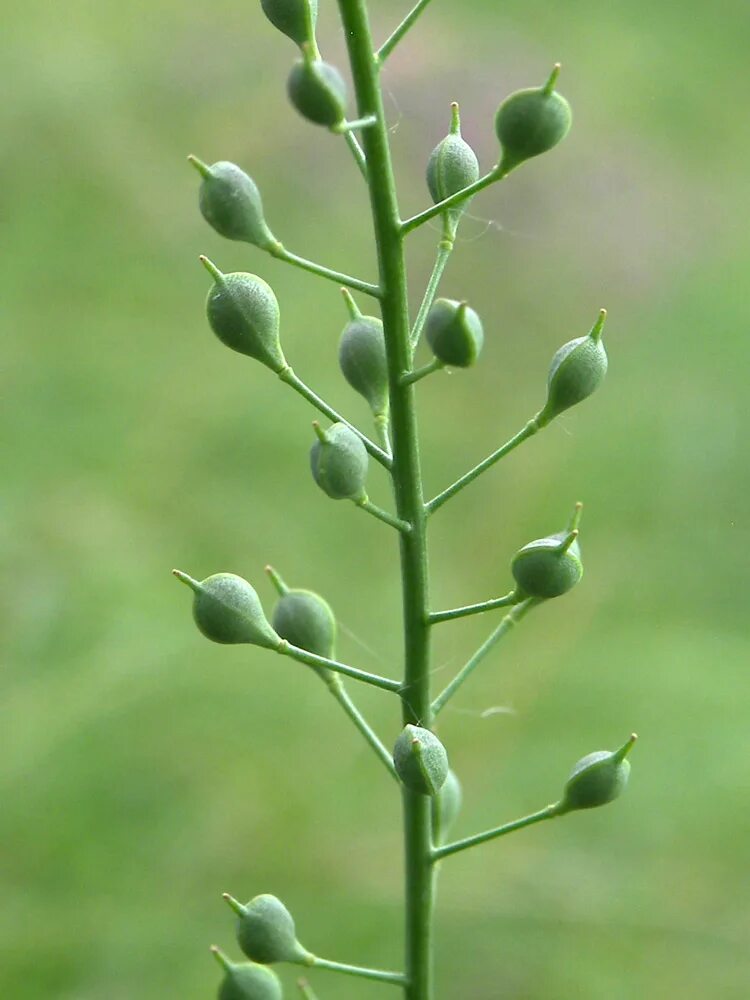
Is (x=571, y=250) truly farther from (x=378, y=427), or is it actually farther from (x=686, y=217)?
(x=378, y=427)

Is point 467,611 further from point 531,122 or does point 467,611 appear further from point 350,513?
point 350,513

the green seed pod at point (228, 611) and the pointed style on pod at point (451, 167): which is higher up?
the pointed style on pod at point (451, 167)

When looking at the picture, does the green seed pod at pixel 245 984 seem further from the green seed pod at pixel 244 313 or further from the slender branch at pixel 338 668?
the green seed pod at pixel 244 313

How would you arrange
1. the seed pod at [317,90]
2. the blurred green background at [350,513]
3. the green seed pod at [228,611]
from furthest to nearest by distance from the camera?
1. the blurred green background at [350,513]
2. the green seed pod at [228,611]
3. the seed pod at [317,90]

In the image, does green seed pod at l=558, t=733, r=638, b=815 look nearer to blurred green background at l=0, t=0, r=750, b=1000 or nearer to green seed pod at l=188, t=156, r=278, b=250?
green seed pod at l=188, t=156, r=278, b=250

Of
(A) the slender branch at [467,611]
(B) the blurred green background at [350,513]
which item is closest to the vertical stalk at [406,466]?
(A) the slender branch at [467,611]

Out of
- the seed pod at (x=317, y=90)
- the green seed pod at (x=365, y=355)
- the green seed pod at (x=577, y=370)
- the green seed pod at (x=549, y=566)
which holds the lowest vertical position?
the green seed pod at (x=549, y=566)

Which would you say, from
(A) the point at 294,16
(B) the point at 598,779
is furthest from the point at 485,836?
(A) the point at 294,16

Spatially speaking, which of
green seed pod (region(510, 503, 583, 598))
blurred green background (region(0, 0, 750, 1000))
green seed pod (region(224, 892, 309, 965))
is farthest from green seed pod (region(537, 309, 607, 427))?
blurred green background (region(0, 0, 750, 1000))

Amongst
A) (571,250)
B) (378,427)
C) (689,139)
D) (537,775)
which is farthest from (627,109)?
(378,427)
